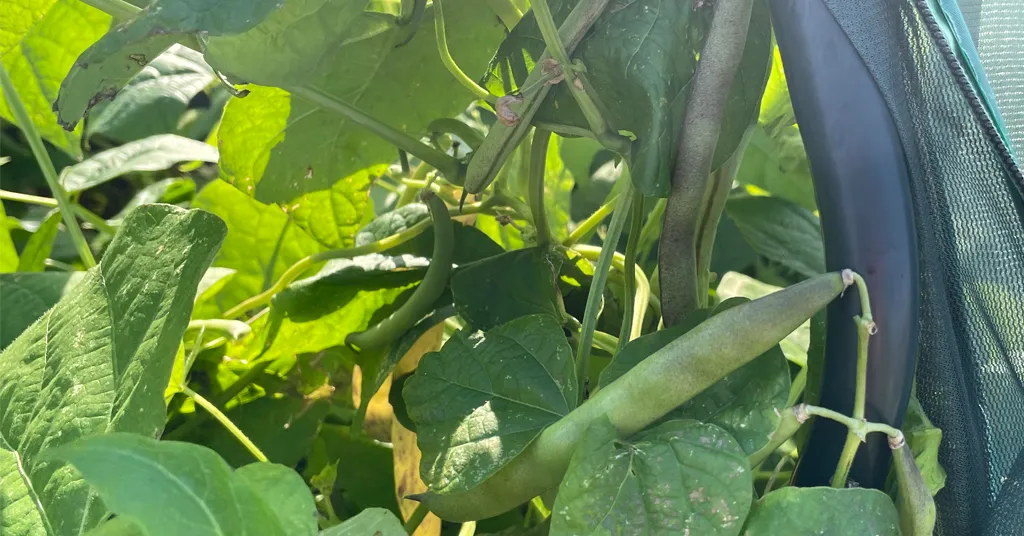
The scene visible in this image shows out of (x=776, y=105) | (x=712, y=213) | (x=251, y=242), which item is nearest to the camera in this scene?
(x=712, y=213)

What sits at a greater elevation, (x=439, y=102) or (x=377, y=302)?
(x=439, y=102)

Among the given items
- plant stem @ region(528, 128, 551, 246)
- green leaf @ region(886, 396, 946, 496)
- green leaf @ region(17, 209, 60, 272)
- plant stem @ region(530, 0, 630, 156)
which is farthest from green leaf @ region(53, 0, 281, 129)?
green leaf @ region(17, 209, 60, 272)

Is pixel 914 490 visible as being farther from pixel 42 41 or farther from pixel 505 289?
pixel 42 41

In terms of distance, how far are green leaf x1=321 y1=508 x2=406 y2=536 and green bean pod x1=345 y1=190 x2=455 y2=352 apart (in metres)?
0.28

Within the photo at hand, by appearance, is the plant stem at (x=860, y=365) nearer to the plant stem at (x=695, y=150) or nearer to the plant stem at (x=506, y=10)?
the plant stem at (x=695, y=150)

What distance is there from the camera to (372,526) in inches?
10.5

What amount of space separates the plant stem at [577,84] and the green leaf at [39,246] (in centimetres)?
58

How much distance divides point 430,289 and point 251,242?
287 mm

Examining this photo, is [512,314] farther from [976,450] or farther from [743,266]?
A: [743,266]

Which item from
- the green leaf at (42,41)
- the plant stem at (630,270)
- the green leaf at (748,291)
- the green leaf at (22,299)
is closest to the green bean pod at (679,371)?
the plant stem at (630,270)

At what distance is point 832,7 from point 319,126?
0.41 meters

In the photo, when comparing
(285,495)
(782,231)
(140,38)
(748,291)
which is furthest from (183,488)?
(782,231)

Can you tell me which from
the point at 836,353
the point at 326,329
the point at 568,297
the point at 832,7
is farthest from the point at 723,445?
the point at 326,329

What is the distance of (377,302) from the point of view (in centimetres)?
63
